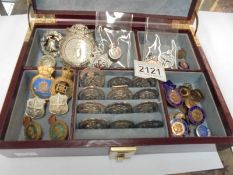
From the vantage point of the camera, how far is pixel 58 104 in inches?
54.8

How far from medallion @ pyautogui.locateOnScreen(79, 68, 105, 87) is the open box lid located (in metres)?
0.44

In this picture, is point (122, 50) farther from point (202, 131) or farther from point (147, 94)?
point (202, 131)

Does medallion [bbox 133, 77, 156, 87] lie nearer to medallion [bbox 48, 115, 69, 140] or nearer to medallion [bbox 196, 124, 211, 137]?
medallion [bbox 196, 124, 211, 137]

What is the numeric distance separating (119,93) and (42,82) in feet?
1.37

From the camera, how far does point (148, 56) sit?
1.74m

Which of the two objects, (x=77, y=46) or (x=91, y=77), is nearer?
(x=91, y=77)

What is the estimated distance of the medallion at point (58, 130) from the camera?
129 cm

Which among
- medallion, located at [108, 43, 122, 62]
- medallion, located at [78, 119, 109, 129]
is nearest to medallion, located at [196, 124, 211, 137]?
medallion, located at [78, 119, 109, 129]

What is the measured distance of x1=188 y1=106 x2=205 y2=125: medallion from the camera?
57.1 inches

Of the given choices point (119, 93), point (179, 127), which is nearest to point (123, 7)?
point (119, 93)

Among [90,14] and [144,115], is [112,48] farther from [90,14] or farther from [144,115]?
[144,115]

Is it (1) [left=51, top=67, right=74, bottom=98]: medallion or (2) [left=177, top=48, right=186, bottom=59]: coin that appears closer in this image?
Answer: (1) [left=51, top=67, right=74, bottom=98]: medallion

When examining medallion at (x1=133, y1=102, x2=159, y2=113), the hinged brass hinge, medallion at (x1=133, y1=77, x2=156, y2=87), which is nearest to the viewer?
the hinged brass hinge

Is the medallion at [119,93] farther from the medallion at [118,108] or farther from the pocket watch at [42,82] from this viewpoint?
the pocket watch at [42,82]
